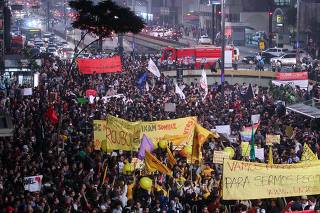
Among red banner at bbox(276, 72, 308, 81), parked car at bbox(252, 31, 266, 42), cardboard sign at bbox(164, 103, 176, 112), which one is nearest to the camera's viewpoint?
cardboard sign at bbox(164, 103, 176, 112)

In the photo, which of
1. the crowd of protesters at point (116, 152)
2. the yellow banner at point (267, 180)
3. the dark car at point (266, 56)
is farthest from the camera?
the dark car at point (266, 56)

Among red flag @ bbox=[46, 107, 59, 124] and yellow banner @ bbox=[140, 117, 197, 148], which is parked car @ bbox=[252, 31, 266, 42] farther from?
yellow banner @ bbox=[140, 117, 197, 148]

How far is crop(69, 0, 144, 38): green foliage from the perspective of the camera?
25.3 metres

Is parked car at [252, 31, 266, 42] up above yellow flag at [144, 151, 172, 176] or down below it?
below

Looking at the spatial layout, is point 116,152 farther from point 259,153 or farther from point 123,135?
point 259,153

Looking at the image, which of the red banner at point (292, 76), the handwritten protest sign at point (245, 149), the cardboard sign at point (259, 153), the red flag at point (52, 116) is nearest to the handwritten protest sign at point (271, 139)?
the handwritten protest sign at point (245, 149)

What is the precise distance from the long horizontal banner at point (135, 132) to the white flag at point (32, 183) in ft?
12.7

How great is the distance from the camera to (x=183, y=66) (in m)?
46.8

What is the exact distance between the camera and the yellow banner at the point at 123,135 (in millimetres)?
20219

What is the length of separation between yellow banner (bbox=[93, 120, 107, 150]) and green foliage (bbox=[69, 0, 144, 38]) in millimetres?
5474

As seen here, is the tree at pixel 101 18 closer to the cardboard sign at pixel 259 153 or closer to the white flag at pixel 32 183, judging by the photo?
the cardboard sign at pixel 259 153

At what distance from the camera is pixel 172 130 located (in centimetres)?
2122

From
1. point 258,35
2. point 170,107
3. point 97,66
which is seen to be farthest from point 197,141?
point 258,35

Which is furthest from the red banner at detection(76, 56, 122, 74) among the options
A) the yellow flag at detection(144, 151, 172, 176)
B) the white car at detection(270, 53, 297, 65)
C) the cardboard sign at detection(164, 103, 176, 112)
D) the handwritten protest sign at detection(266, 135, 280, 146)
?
the yellow flag at detection(144, 151, 172, 176)
